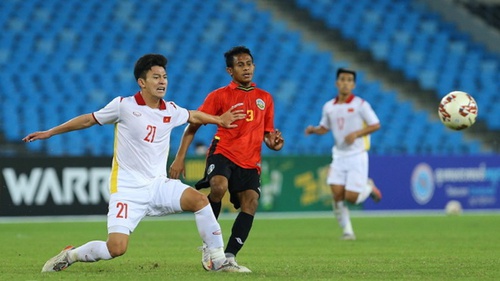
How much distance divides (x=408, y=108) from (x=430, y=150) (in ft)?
11.7

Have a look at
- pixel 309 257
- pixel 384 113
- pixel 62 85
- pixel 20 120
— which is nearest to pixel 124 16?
pixel 62 85

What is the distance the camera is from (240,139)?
31.9ft

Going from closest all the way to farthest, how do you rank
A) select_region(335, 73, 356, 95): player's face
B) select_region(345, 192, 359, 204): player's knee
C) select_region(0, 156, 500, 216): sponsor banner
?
1. select_region(335, 73, 356, 95): player's face
2. select_region(345, 192, 359, 204): player's knee
3. select_region(0, 156, 500, 216): sponsor banner

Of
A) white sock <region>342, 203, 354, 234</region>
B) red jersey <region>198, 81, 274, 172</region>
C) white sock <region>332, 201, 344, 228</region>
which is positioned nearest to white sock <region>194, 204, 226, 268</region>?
red jersey <region>198, 81, 274, 172</region>

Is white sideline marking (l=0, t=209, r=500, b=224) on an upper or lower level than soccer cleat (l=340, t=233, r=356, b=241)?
lower

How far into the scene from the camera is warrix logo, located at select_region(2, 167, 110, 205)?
19141mm

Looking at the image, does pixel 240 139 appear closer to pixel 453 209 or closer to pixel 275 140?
pixel 275 140

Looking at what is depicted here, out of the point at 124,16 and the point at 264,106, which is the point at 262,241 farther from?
the point at 124,16

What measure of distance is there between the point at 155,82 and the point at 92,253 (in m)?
1.52

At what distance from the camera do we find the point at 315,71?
27422 mm

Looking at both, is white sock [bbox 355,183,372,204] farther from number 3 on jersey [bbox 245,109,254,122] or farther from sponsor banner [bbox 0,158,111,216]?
sponsor banner [bbox 0,158,111,216]

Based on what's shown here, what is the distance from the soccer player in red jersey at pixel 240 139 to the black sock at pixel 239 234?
1 cm

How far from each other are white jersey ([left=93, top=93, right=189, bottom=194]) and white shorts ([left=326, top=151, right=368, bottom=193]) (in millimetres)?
6223

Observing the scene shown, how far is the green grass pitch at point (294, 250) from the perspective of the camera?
8.66 meters
